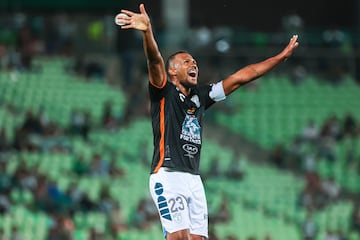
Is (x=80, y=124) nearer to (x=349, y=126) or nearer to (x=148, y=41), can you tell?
(x=349, y=126)

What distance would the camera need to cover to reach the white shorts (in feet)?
38.3

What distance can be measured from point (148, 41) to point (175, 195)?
1.67 metres

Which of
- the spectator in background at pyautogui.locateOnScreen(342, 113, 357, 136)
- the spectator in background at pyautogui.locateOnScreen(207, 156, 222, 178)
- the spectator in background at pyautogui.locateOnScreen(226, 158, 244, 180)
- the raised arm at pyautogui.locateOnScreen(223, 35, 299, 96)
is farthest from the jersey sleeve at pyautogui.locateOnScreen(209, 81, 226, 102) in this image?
the spectator in background at pyautogui.locateOnScreen(342, 113, 357, 136)

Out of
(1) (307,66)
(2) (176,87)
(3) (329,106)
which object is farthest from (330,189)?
(2) (176,87)

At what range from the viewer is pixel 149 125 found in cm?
2762

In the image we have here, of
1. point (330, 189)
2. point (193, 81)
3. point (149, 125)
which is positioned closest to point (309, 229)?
point (330, 189)

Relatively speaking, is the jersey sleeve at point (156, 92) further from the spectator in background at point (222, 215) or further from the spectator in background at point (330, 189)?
the spectator in background at point (330, 189)

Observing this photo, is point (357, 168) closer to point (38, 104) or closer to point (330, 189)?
point (330, 189)

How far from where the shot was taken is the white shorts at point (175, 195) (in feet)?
38.3

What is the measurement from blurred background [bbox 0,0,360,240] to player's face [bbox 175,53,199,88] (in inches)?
351

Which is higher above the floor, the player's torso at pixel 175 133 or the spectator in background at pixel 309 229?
the player's torso at pixel 175 133

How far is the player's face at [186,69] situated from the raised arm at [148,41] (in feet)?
0.93

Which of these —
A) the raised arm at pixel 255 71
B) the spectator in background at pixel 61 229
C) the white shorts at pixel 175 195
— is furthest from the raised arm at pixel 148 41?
the spectator in background at pixel 61 229

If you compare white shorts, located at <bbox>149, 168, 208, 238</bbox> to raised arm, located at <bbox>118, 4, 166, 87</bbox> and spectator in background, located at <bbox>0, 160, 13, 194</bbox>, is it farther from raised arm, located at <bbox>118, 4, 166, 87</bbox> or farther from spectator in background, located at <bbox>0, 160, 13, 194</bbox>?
spectator in background, located at <bbox>0, 160, 13, 194</bbox>
